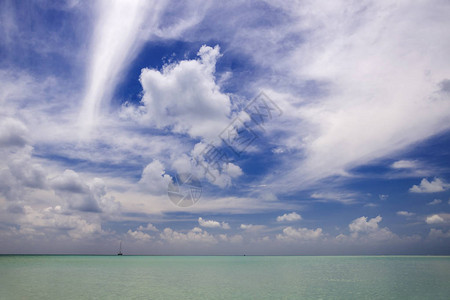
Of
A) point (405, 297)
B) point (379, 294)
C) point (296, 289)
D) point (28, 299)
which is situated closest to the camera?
point (28, 299)

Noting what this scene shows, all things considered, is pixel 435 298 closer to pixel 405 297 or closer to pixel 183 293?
pixel 405 297

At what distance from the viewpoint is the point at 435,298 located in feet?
→ 89.0

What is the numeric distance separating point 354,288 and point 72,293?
106 ft

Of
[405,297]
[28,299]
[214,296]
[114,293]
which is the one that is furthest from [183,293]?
[405,297]

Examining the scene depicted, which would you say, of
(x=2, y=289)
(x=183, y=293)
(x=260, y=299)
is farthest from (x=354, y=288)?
(x=2, y=289)

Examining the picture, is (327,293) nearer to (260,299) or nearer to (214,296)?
(260,299)

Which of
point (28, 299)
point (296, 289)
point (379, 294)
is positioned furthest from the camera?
point (296, 289)

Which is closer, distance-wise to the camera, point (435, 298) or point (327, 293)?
point (435, 298)

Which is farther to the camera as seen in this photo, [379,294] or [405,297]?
[379,294]

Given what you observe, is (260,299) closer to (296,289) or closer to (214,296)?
(214,296)

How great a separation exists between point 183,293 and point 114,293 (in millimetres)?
7322

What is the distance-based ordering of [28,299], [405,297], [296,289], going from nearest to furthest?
[28,299] → [405,297] → [296,289]

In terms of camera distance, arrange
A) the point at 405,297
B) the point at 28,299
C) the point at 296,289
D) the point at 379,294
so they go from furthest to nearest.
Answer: the point at 296,289 → the point at 379,294 → the point at 405,297 → the point at 28,299

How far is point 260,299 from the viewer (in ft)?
88.4
